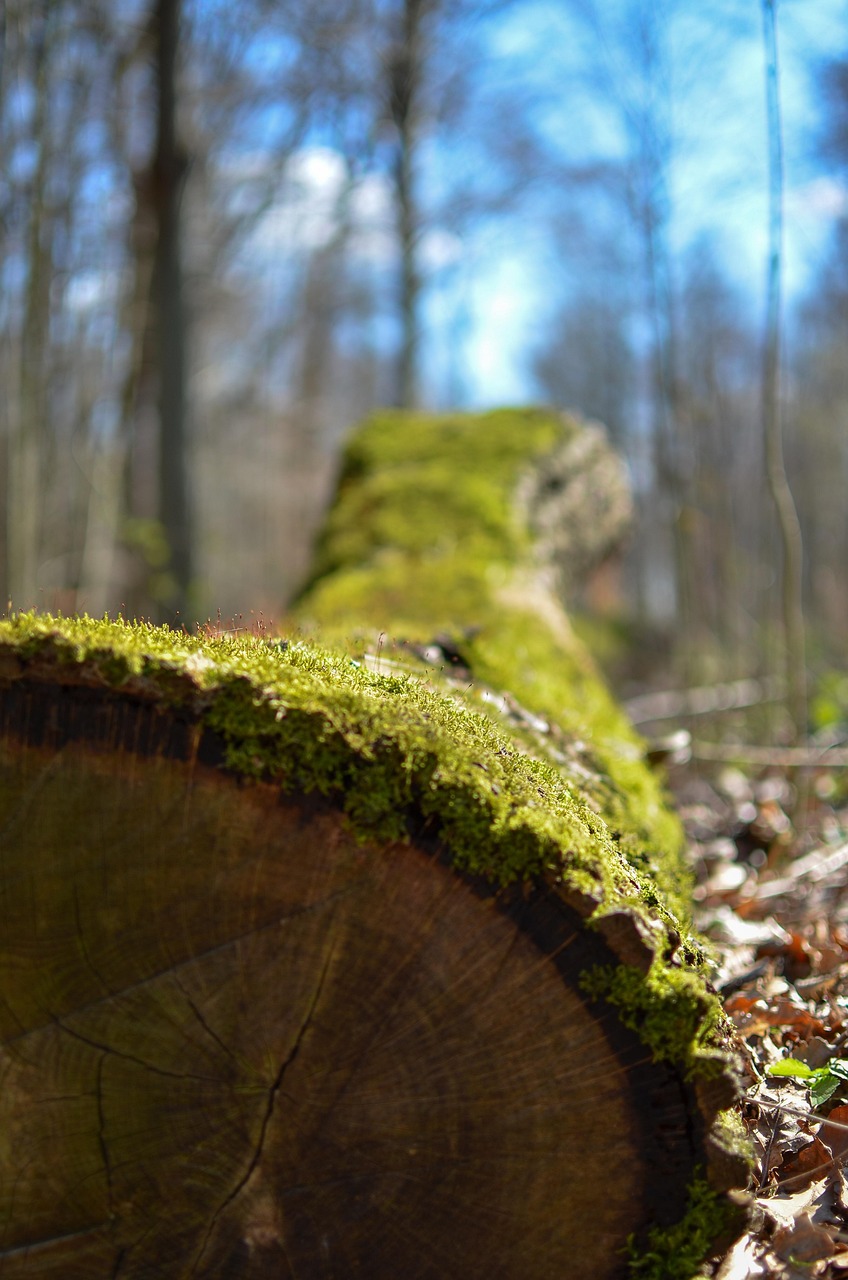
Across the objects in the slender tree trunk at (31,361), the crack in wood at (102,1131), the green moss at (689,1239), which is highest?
the slender tree trunk at (31,361)

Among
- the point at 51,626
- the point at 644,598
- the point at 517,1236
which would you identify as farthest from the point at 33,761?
the point at 644,598

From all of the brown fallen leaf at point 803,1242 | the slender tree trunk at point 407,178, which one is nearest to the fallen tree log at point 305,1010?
the brown fallen leaf at point 803,1242

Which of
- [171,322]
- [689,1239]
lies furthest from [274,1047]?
[171,322]

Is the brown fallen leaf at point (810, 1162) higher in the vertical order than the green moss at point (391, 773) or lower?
lower

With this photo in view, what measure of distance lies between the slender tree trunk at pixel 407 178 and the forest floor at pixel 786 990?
10649 millimetres

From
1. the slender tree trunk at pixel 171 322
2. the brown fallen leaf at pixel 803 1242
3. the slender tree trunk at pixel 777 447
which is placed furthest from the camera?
the slender tree trunk at pixel 171 322

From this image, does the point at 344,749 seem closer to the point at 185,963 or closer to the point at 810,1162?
the point at 185,963

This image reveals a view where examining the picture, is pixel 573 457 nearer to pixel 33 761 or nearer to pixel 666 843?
pixel 666 843

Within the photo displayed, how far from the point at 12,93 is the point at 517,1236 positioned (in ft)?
23.2

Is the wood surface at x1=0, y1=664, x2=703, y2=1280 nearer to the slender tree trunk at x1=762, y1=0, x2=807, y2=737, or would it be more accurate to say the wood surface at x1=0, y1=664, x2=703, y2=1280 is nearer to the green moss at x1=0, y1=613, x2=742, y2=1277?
the green moss at x1=0, y1=613, x2=742, y2=1277

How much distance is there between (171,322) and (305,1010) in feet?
28.7

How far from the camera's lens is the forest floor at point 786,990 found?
5.34 feet

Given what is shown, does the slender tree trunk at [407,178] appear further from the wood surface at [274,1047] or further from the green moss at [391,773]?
the wood surface at [274,1047]

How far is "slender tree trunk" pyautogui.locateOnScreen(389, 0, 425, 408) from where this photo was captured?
12.9m
